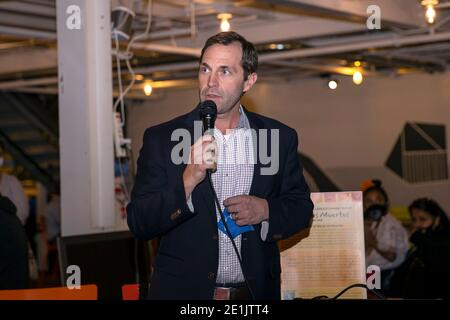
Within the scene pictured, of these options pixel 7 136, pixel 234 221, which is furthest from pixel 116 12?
pixel 7 136

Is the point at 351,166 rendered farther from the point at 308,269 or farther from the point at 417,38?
the point at 308,269

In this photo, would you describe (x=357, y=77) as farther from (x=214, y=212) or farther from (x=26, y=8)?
(x=214, y=212)

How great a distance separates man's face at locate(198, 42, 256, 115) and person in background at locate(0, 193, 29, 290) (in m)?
1.78

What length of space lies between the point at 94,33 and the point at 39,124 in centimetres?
1175

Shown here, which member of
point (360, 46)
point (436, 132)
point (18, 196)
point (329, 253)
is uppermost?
point (360, 46)

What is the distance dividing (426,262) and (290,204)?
4.55 metres

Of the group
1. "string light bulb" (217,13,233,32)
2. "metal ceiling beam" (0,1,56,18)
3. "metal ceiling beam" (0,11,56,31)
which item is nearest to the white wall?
"metal ceiling beam" (0,11,56,31)

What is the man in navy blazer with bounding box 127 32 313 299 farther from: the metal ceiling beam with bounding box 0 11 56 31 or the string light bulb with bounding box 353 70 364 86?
the string light bulb with bounding box 353 70 364 86

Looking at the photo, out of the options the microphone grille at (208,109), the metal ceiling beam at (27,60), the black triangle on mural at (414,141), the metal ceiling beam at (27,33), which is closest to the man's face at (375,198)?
the metal ceiling beam at (27,33)

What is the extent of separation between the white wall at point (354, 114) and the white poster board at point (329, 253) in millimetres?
9401

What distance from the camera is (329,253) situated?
284 centimetres

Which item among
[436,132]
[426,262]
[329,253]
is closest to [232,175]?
[329,253]

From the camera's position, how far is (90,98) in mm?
4098

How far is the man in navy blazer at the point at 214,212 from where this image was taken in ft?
7.34
